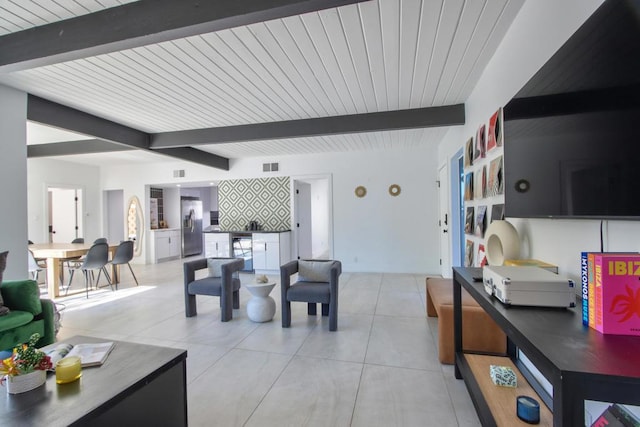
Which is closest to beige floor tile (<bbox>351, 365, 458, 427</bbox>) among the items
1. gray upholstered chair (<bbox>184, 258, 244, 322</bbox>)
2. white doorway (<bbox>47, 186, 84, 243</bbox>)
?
gray upholstered chair (<bbox>184, 258, 244, 322</bbox>)

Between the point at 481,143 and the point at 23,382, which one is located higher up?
the point at 481,143

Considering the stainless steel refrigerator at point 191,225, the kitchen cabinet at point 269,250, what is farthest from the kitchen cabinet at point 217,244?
the stainless steel refrigerator at point 191,225

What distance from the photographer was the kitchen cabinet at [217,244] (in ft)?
20.9

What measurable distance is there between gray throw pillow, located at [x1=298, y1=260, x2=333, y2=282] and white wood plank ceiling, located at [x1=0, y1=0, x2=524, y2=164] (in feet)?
6.13

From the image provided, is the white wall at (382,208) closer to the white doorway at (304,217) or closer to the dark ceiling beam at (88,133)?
the white doorway at (304,217)

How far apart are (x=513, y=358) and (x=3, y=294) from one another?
415 cm

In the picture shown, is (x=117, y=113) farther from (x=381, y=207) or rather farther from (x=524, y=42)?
(x=381, y=207)

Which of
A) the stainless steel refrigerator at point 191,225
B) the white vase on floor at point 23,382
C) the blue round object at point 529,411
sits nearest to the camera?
the white vase on floor at point 23,382

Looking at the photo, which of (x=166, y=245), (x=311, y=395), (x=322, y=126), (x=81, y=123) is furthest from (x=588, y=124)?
(x=166, y=245)

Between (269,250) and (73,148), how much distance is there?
3.79 meters

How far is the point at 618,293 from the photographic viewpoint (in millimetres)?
850

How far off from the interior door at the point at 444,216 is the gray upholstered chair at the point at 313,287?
7.51 feet

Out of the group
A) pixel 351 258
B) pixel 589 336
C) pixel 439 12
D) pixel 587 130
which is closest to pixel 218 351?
pixel 589 336

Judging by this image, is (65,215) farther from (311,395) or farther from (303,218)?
(311,395)
